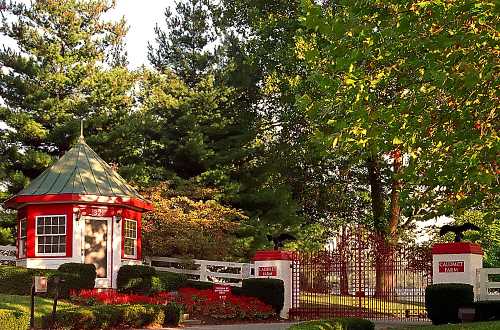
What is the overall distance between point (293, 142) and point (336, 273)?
14.7 meters

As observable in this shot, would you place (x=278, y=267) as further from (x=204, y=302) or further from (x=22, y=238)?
(x=22, y=238)

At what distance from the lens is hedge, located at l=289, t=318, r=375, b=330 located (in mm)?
14359

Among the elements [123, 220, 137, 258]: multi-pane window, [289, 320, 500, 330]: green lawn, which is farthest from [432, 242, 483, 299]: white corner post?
[123, 220, 137, 258]: multi-pane window

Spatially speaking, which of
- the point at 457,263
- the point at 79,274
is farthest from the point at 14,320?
the point at 457,263

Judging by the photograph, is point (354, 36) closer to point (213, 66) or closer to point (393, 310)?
point (393, 310)

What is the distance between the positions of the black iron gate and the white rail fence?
10.1 meters

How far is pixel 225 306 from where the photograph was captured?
22.0m

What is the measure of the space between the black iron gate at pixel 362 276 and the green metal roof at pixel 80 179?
6.71m

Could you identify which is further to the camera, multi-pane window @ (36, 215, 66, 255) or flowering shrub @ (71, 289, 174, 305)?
multi-pane window @ (36, 215, 66, 255)

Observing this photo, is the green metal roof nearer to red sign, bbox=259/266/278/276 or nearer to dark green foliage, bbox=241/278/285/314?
red sign, bbox=259/266/278/276

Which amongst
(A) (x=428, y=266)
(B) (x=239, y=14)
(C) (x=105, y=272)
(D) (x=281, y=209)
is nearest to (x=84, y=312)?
(C) (x=105, y=272)

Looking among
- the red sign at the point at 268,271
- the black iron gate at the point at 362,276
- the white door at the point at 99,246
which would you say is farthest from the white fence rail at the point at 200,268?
the white door at the point at 99,246

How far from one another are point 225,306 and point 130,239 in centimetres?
586

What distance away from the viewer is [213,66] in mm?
37188
